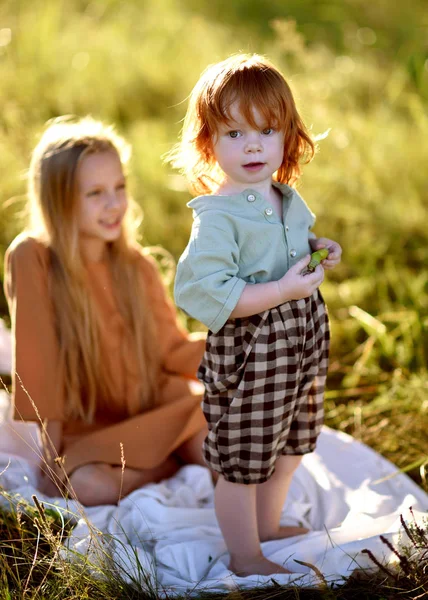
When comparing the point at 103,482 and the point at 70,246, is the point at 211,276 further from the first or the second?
the point at 103,482

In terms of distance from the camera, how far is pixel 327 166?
4312 mm

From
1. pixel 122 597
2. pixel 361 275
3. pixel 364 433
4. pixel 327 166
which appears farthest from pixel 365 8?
pixel 122 597

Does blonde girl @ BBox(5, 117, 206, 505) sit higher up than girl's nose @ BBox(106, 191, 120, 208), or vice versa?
girl's nose @ BBox(106, 191, 120, 208)

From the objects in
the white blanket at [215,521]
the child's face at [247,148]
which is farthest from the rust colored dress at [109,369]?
the child's face at [247,148]

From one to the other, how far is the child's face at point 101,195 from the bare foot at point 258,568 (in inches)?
45.4

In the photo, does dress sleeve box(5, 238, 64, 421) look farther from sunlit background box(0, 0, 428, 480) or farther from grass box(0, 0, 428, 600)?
sunlit background box(0, 0, 428, 480)

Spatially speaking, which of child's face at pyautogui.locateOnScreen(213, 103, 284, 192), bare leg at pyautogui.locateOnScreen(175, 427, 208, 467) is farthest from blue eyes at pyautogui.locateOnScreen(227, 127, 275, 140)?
bare leg at pyautogui.locateOnScreen(175, 427, 208, 467)

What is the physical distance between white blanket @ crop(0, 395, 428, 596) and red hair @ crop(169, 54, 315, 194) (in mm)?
897

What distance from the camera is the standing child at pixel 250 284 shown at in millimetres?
1740

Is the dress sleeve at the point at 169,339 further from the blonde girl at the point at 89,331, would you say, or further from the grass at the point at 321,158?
the grass at the point at 321,158

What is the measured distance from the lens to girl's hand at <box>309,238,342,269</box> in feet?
6.27

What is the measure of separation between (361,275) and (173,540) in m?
1.94

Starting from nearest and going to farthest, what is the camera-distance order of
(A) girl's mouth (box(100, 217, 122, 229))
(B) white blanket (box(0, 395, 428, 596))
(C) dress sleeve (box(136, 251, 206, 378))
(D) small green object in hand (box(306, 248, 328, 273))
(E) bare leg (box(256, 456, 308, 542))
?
(D) small green object in hand (box(306, 248, 328, 273)), (B) white blanket (box(0, 395, 428, 596)), (E) bare leg (box(256, 456, 308, 542)), (A) girl's mouth (box(100, 217, 122, 229)), (C) dress sleeve (box(136, 251, 206, 378))

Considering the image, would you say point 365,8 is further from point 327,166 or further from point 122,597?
point 122,597
